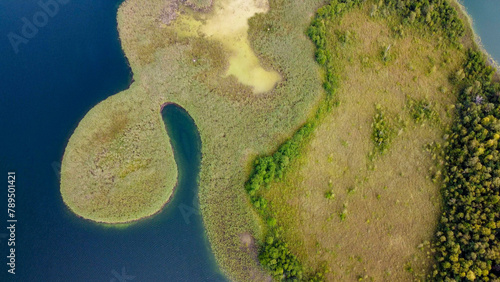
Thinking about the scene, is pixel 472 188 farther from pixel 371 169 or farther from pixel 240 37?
pixel 240 37

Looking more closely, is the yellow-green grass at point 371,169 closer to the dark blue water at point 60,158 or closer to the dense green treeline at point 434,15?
the dense green treeline at point 434,15

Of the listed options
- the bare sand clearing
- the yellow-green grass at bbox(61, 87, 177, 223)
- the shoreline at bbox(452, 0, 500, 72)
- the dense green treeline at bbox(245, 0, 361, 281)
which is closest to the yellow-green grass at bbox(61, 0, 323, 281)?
the yellow-green grass at bbox(61, 87, 177, 223)

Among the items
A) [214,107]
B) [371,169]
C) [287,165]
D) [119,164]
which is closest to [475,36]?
[371,169]

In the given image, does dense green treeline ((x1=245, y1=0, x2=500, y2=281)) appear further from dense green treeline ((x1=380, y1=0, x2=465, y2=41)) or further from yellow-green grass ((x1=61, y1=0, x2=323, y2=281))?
yellow-green grass ((x1=61, y1=0, x2=323, y2=281))

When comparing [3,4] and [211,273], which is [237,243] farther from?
[3,4]

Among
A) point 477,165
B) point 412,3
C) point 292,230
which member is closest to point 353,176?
point 292,230
